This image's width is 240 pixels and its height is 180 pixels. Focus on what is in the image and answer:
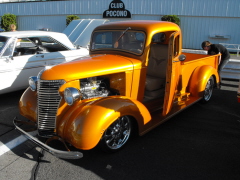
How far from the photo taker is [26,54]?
6504 mm

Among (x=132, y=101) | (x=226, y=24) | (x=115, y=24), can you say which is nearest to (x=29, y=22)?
(x=226, y=24)

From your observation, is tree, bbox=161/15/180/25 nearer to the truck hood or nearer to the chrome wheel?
the chrome wheel

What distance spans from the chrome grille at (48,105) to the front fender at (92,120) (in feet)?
0.94

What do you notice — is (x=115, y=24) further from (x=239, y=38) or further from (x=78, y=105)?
(x=239, y=38)

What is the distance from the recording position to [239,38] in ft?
50.6

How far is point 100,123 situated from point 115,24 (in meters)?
2.32

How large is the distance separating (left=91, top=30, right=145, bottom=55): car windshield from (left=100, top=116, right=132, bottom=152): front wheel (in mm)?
1324

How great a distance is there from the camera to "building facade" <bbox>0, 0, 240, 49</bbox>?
607 inches

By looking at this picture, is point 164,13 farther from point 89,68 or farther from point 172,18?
point 89,68

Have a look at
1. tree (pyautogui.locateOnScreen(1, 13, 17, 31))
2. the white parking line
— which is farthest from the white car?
tree (pyautogui.locateOnScreen(1, 13, 17, 31))

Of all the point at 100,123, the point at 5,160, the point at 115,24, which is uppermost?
the point at 115,24

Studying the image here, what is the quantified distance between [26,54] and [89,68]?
351 cm

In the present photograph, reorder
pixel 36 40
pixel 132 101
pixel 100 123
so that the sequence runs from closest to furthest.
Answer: pixel 100 123
pixel 132 101
pixel 36 40

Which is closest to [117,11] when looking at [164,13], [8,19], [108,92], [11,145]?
[164,13]
